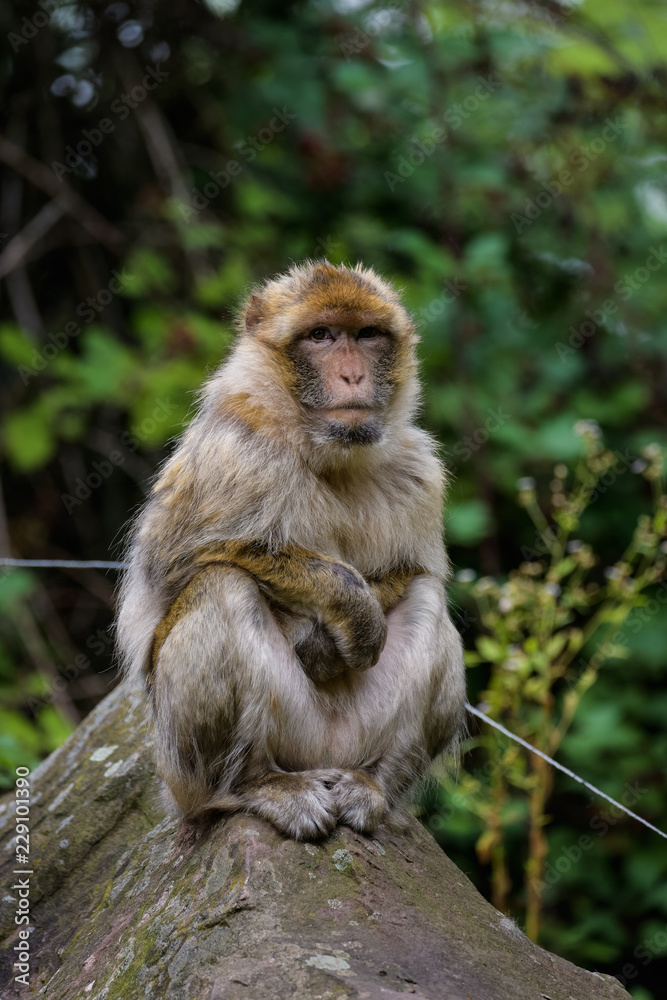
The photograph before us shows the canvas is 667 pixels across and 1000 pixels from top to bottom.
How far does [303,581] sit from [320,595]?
72 mm

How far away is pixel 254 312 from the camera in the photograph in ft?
12.8

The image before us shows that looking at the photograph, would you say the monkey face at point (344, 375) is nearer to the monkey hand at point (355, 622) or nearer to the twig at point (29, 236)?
the monkey hand at point (355, 622)

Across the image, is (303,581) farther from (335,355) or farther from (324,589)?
(335,355)

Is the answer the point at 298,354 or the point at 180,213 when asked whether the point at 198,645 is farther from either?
the point at 180,213

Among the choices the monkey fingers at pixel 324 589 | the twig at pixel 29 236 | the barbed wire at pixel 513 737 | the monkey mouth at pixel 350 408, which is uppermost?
the twig at pixel 29 236

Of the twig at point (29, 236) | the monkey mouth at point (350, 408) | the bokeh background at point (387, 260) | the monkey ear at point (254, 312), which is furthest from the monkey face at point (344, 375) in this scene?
the twig at point (29, 236)

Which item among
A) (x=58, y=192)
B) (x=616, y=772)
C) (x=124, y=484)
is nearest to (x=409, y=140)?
(x=58, y=192)

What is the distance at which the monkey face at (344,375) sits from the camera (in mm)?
3469

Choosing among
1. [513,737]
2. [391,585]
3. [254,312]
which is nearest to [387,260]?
[254,312]

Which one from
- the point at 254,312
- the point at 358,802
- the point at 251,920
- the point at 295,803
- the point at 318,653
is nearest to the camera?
the point at 251,920

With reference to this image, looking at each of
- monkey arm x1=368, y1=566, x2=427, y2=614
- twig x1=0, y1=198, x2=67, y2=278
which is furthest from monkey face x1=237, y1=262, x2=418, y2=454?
twig x1=0, y1=198, x2=67, y2=278

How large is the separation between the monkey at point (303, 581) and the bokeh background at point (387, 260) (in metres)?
1.98

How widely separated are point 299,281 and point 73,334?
13.8 ft

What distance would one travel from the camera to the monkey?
3.22 meters
